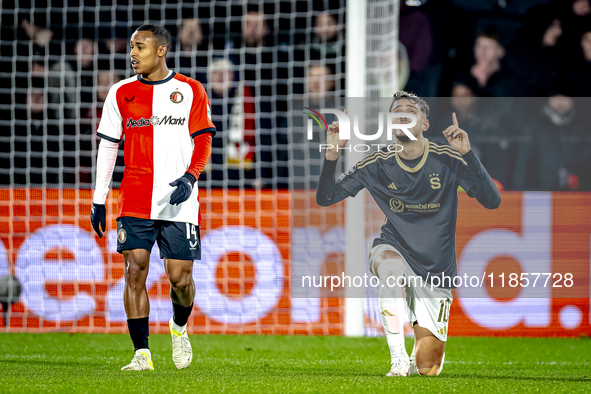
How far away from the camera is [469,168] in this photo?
11.4ft

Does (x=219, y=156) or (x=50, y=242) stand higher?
(x=219, y=156)

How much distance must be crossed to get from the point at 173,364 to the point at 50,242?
88.5 inches

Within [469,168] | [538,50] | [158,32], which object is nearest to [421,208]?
[469,168]

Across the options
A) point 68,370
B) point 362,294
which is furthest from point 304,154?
point 68,370

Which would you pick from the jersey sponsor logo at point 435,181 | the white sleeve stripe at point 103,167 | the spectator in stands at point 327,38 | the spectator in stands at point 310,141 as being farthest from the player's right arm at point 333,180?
the spectator in stands at point 327,38

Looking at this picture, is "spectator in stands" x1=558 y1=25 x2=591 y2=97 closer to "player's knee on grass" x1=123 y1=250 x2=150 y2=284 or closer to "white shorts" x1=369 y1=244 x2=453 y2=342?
"white shorts" x1=369 y1=244 x2=453 y2=342

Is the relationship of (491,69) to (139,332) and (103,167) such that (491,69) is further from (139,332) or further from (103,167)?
(139,332)

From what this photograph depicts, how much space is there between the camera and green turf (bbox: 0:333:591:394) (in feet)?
9.41

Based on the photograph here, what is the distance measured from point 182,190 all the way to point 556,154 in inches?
140

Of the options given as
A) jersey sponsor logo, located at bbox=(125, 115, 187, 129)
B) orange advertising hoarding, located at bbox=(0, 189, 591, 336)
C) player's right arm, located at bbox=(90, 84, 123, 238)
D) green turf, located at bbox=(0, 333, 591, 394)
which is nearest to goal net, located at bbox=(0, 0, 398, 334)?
orange advertising hoarding, located at bbox=(0, 189, 591, 336)

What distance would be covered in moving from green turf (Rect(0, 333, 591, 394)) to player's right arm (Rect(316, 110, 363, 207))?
86cm

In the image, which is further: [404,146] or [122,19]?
[122,19]

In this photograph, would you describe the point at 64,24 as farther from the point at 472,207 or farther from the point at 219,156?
the point at 472,207

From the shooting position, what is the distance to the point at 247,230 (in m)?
5.56
